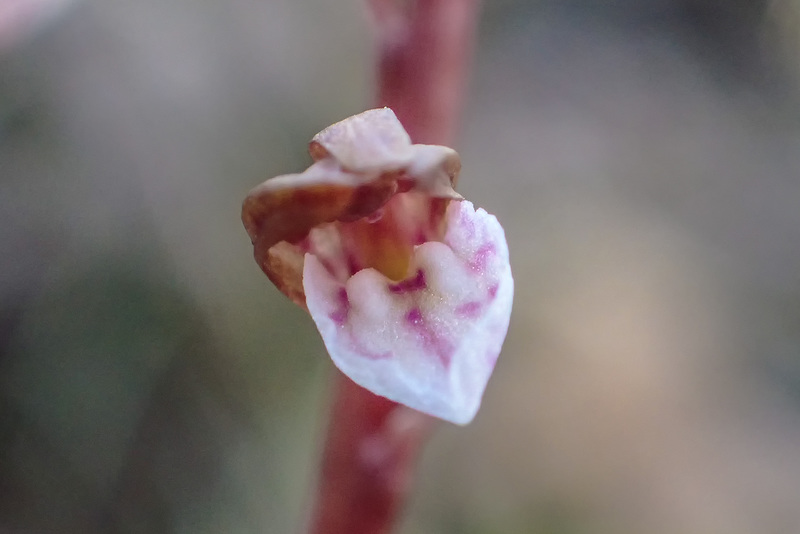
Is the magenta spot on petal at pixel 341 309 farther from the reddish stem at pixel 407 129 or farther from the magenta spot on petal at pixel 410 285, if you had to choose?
the reddish stem at pixel 407 129

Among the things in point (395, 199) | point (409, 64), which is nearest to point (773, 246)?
point (409, 64)

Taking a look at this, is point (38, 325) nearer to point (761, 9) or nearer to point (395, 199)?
point (395, 199)

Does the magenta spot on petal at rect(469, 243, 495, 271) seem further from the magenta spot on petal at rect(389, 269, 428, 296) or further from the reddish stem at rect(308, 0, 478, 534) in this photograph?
the reddish stem at rect(308, 0, 478, 534)

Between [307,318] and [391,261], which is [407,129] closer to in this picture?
[391,261]

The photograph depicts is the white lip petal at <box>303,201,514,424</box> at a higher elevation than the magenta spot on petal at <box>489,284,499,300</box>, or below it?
below

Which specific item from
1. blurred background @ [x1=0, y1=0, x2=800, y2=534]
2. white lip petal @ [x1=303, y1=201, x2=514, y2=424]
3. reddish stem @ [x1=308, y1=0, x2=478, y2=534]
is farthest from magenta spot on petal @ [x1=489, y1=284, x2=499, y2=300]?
blurred background @ [x1=0, y1=0, x2=800, y2=534]

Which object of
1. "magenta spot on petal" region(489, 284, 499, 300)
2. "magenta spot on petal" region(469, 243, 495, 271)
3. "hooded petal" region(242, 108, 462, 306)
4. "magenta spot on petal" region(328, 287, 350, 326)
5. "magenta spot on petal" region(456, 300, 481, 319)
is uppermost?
"hooded petal" region(242, 108, 462, 306)

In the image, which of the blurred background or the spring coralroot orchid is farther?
the blurred background
